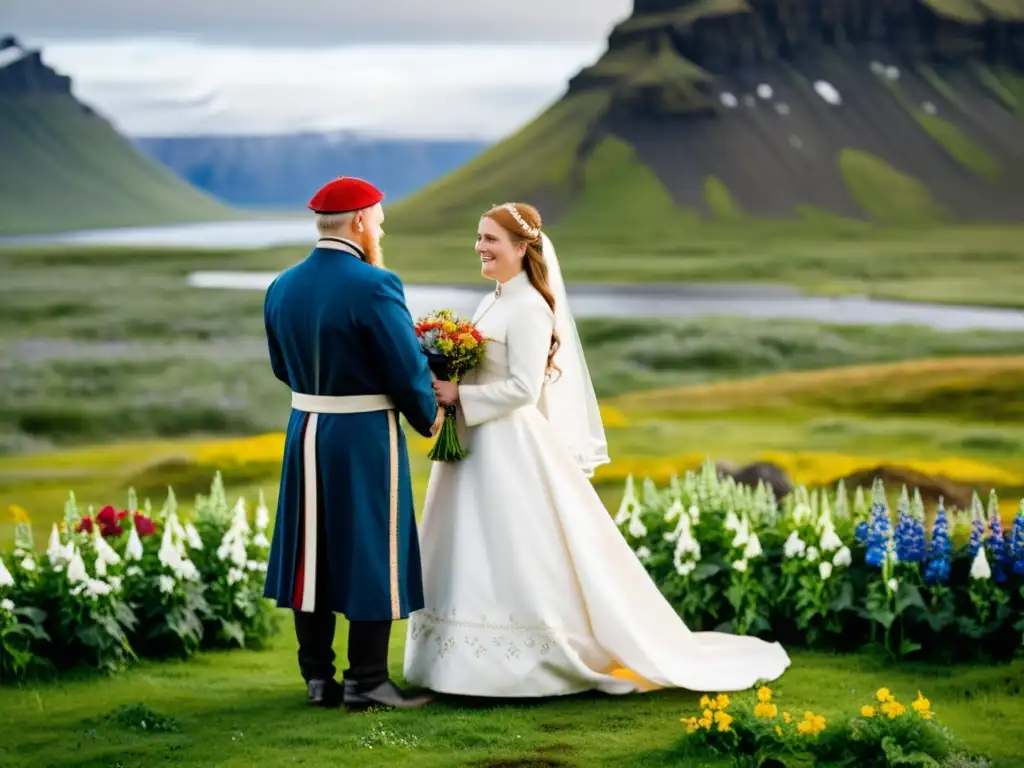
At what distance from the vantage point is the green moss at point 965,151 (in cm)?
2104

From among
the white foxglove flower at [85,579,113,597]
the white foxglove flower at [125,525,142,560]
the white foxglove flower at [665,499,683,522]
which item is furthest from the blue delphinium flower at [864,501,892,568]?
the white foxglove flower at [85,579,113,597]

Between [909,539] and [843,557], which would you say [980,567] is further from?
[843,557]

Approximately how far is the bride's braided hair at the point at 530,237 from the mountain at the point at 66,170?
1686 centimetres

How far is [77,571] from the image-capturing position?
20.3 feet

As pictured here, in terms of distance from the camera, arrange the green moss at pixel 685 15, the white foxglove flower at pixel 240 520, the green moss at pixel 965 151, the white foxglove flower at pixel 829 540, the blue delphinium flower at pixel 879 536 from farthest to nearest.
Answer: the green moss at pixel 685 15, the green moss at pixel 965 151, the white foxglove flower at pixel 240 520, the white foxglove flower at pixel 829 540, the blue delphinium flower at pixel 879 536

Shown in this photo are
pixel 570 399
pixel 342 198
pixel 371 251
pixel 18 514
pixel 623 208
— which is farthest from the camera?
pixel 623 208

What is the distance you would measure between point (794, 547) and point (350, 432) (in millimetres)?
2423

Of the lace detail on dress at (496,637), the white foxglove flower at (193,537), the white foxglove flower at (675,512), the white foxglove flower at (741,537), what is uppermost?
the white foxglove flower at (675,512)

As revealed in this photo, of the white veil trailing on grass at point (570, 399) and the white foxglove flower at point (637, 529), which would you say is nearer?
the white veil trailing on grass at point (570, 399)

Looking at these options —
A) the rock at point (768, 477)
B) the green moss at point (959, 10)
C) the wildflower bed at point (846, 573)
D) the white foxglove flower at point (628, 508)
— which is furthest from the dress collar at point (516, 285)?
the green moss at point (959, 10)

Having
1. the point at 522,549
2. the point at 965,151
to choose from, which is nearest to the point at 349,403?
the point at 522,549

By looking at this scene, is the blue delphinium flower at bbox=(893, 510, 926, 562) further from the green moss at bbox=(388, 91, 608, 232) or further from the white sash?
the green moss at bbox=(388, 91, 608, 232)

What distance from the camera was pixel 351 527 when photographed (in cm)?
526

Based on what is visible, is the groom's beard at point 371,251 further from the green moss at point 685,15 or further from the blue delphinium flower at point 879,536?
the green moss at point 685,15
